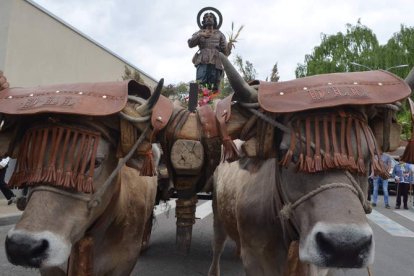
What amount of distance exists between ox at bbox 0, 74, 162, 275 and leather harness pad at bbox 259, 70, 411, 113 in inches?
28.7

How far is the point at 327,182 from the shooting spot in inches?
90.4

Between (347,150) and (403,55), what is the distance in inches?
1250

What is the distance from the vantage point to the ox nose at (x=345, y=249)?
2008 mm

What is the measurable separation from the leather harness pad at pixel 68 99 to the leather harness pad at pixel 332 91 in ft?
2.97

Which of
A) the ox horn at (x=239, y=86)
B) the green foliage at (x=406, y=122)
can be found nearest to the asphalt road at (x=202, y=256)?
the green foliage at (x=406, y=122)

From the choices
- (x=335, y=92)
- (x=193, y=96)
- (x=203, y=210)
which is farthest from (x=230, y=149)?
(x=203, y=210)

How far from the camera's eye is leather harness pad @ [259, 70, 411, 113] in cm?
235

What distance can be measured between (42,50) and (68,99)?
619 inches

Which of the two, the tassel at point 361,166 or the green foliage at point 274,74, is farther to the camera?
the green foliage at point 274,74

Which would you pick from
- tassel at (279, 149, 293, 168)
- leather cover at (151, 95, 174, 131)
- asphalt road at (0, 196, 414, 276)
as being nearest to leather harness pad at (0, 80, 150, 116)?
leather cover at (151, 95, 174, 131)

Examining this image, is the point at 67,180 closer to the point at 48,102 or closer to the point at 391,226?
the point at 48,102

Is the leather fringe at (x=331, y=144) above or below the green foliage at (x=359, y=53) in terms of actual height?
below

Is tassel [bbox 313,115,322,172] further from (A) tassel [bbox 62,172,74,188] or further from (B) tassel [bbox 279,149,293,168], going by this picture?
(A) tassel [bbox 62,172,74,188]

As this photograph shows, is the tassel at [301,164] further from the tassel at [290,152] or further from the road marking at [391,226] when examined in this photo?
the road marking at [391,226]
